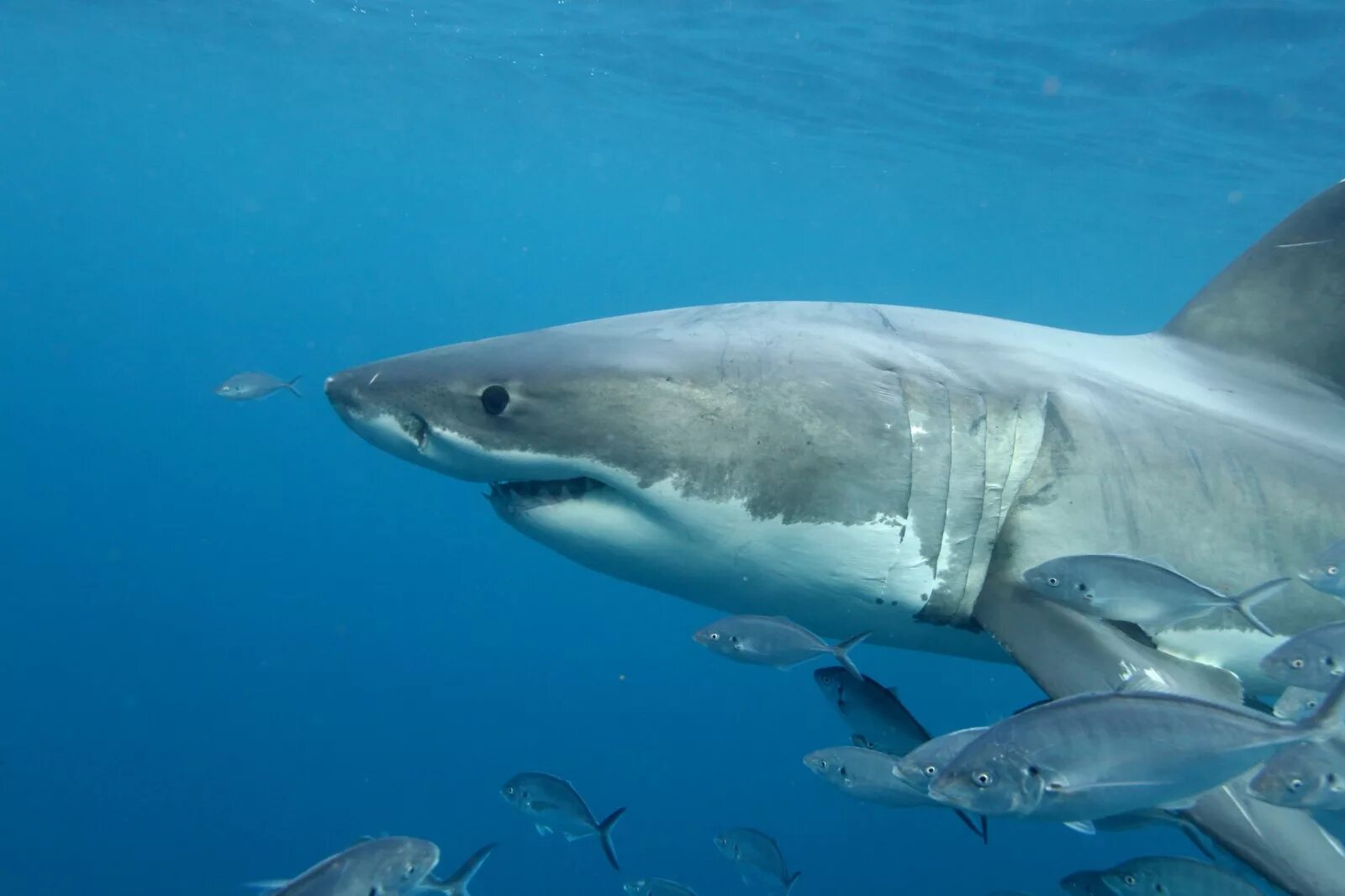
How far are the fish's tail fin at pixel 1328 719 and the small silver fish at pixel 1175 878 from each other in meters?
1.21

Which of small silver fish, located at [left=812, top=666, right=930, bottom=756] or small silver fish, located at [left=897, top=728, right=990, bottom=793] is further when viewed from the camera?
small silver fish, located at [left=812, top=666, right=930, bottom=756]

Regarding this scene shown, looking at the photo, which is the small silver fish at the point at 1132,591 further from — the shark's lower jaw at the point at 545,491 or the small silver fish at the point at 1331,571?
the shark's lower jaw at the point at 545,491

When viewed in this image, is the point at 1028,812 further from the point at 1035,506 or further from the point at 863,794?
the point at 863,794

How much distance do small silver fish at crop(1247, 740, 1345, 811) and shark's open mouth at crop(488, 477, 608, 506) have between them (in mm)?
1979

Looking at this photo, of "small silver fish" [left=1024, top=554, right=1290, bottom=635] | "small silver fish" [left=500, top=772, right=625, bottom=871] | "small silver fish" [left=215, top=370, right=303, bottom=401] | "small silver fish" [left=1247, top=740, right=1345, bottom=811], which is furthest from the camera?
"small silver fish" [left=215, top=370, right=303, bottom=401]

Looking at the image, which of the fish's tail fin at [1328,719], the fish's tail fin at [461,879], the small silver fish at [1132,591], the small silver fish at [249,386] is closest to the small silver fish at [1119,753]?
the fish's tail fin at [1328,719]

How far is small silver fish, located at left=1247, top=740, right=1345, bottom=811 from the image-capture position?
2234 mm

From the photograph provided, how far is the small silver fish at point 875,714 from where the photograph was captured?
3697 millimetres

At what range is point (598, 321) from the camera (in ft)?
11.0

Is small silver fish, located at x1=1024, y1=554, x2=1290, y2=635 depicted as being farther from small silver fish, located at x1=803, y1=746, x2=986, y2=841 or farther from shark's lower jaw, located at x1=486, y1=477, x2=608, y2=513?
shark's lower jaw, located at x1=486, y1=477, x2=608, y2=513

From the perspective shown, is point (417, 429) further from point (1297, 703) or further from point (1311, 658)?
point (1297, 703)

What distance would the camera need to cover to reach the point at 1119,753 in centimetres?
205

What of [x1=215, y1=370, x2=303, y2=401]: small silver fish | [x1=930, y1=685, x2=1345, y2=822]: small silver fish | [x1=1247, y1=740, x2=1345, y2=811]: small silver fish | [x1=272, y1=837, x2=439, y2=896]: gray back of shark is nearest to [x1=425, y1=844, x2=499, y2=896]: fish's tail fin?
[x1=272, y1=837, x2=439, y2=896]: gray back of shark

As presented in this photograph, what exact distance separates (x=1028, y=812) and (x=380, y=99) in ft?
134
